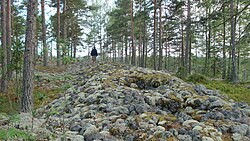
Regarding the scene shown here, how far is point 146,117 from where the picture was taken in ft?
18.0

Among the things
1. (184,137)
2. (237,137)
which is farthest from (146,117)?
(237,137)

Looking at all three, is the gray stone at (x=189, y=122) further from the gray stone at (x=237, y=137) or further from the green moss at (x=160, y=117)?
the gray stone at (x=237, y=137)

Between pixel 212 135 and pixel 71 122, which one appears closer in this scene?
Result: pixel 212 135

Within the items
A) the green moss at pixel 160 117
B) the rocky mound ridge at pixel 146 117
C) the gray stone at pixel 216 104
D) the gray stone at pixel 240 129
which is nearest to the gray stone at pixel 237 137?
the rocky mound ridge at pixel 146 117

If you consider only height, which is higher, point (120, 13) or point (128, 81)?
point (120, 13)

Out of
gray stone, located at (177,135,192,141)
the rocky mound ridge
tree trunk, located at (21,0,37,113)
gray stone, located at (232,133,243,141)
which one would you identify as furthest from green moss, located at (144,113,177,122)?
tree trunk, located at (21,0,37,113)

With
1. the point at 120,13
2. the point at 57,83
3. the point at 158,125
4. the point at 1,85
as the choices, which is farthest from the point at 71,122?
the point at 120,13

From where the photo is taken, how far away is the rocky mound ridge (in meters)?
4.68

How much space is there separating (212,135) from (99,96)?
3.56 meters

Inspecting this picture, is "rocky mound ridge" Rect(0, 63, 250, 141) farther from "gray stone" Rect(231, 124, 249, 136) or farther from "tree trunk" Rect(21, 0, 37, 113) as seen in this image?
"tree trunk" Rect(21, 0, 37, 113)

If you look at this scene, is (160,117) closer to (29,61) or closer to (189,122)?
(189,122)

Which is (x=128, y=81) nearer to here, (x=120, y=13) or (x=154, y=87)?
(x=154, y=87)

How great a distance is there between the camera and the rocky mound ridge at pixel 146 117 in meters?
4.68

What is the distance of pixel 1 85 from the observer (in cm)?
957
